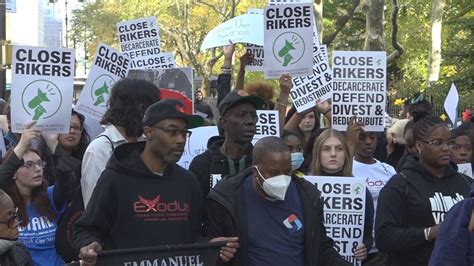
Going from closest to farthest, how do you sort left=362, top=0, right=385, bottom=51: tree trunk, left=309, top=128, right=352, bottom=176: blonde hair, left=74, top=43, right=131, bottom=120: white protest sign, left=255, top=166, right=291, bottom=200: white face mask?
left=255, top=166, right=291, bottom=200: white face mask < left=309, top=128, right=352, bottom=176: blonde hair < left=74, top=43, right=131, bottom=120: white protest sign < left=362, top=0, right=385, bottom=51: tree trunk

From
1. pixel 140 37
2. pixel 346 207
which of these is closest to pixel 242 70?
pixel 140 37

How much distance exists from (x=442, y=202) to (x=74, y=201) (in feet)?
7.66

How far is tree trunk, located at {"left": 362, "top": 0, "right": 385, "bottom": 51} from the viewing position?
643 inches

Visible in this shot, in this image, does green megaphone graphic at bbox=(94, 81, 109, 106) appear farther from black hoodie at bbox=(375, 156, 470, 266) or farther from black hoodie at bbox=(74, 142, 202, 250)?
black hoodie at bbox=(74, 142, 202, 250)

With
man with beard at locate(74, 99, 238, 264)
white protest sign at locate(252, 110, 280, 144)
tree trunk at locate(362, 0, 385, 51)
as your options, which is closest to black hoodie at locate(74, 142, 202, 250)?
man with beard at locate(74, 99, 238, 264)

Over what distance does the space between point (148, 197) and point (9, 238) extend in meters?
0.93

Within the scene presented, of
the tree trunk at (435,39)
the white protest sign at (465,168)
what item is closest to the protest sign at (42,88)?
the white protest sign at (465,168)

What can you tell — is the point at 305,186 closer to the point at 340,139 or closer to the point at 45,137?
the point at 340,139

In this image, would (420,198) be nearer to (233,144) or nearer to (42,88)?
(233,144)

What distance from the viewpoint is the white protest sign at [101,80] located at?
8.63 metres

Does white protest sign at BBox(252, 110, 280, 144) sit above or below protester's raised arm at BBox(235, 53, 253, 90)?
below

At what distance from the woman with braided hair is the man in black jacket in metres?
0.73

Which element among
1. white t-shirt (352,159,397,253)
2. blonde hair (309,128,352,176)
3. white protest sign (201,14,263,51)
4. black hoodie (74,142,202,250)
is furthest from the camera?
white protest sign (201,14,263,51)

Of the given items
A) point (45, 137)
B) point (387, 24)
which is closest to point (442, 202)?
point (45, 137)
